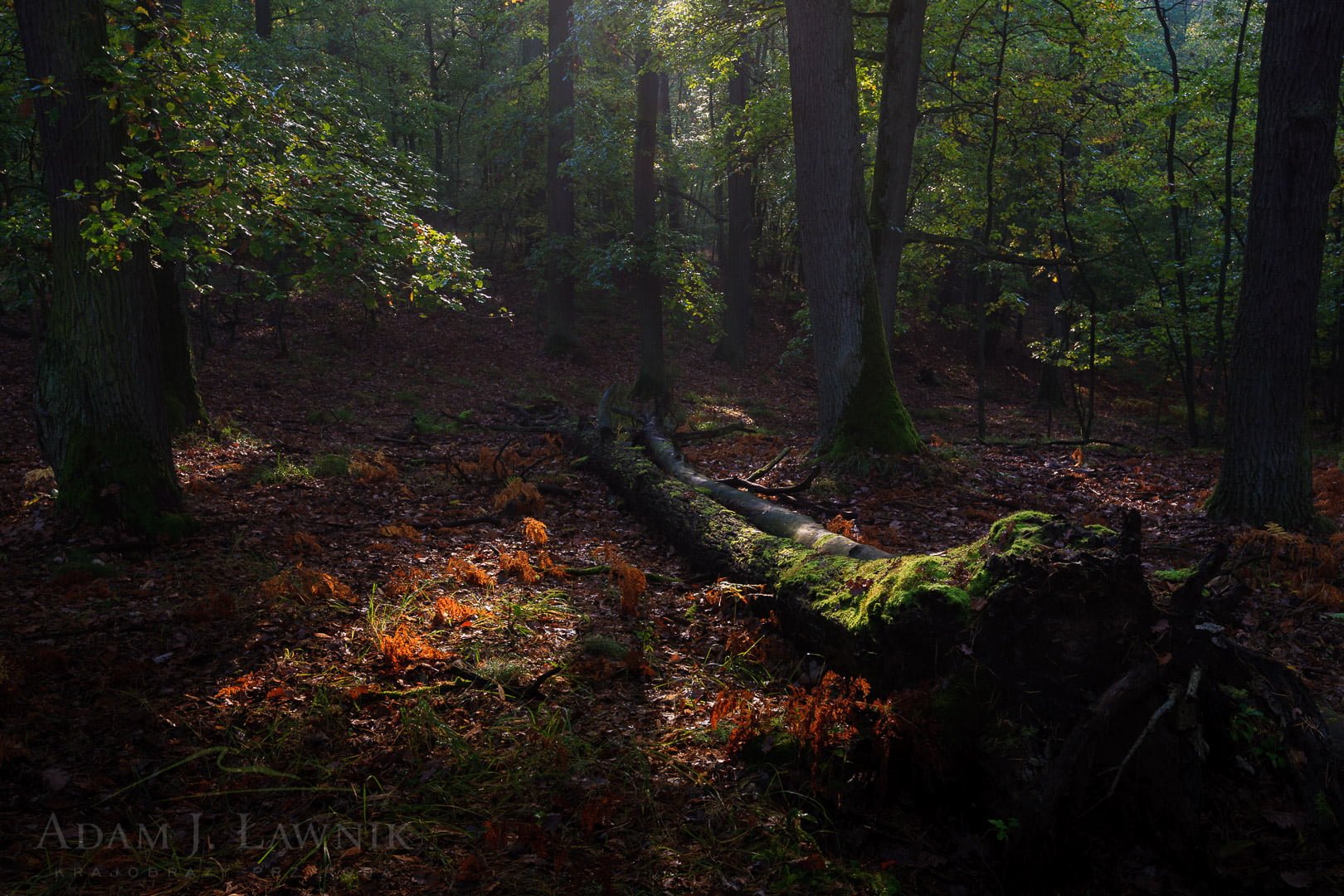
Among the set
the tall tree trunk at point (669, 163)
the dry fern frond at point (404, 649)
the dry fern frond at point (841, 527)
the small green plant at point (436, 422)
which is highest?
the tall tree trunk at point (669, 163)

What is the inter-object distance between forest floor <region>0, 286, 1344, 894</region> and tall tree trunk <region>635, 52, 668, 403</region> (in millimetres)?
6503

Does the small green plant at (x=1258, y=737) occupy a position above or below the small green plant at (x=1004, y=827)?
above

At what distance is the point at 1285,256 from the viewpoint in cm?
688

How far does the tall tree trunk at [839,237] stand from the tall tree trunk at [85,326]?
669 cm

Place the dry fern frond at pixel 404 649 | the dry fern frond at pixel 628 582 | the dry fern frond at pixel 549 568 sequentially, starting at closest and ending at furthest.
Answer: the dry fern frond at pixel 404 649
the dry fern frond at pixel 628 582
the dry fern frond at pixel 549 568

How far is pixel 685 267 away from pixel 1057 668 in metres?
13.5

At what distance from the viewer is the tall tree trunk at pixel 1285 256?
265 inches

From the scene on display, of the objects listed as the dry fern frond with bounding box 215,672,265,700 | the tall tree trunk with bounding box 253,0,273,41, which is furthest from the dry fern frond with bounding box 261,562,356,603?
the tall tree trunk with bounding box 253,0,273,41

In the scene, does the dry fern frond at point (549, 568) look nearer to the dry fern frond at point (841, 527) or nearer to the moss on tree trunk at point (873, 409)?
the dry fern frond at point (841, 527)

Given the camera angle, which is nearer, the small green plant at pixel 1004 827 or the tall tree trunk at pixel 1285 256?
the small green plant at pixel 1004 827

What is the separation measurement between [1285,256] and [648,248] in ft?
36.2

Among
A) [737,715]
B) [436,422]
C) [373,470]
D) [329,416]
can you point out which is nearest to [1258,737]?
[737,715]

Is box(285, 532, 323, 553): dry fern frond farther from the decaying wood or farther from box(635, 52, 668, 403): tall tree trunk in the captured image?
box(635, 52, 668, 403): tall tree trunk

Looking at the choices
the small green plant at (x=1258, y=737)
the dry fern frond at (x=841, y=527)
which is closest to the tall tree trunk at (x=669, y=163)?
the dry fern frond at (x=841, y=527)
